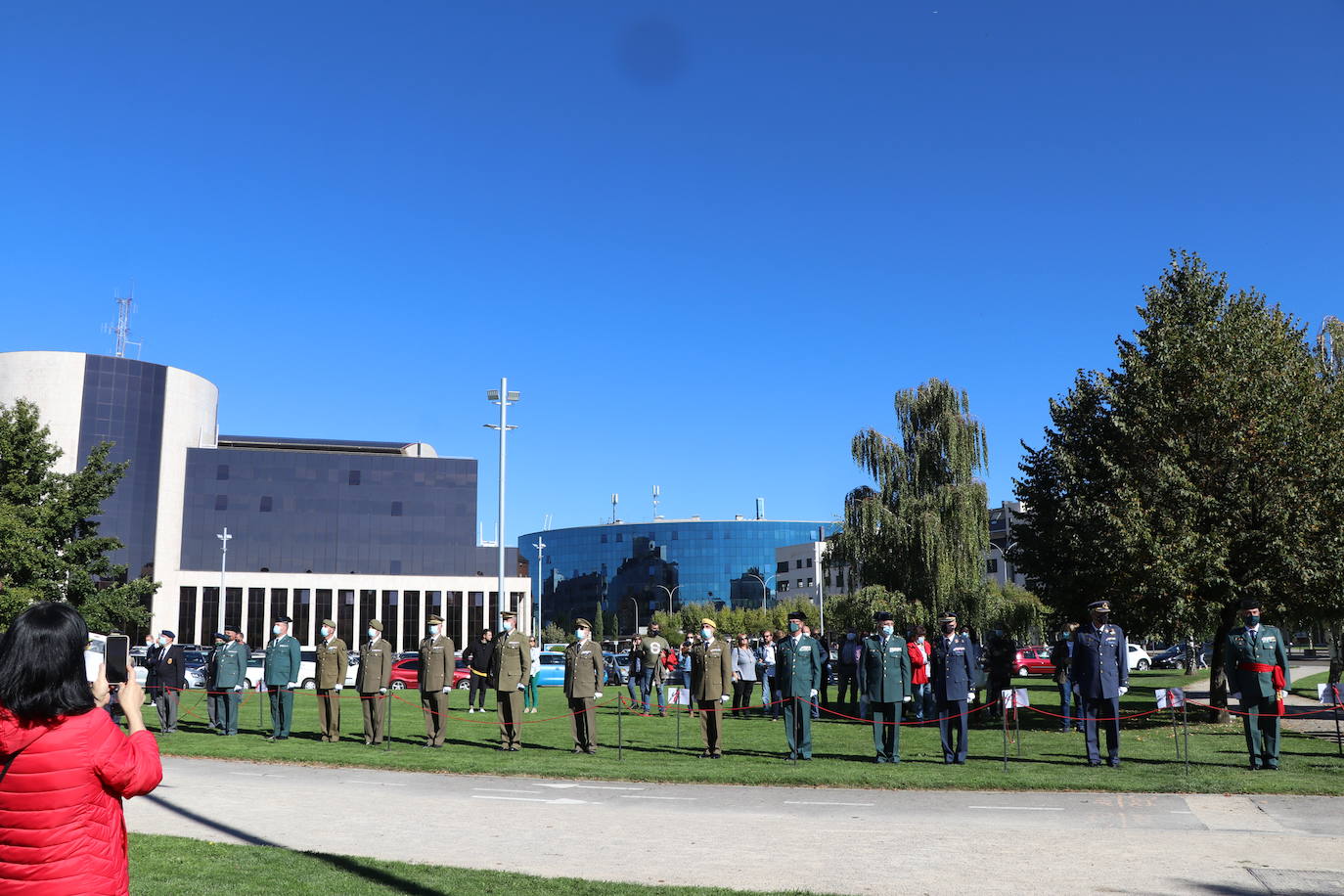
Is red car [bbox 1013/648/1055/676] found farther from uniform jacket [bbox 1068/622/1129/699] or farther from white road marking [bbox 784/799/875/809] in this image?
white road marking [bbox 784/799/875/809]

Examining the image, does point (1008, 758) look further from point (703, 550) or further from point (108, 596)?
point (703, 550)

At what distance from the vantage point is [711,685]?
15953 millimetres

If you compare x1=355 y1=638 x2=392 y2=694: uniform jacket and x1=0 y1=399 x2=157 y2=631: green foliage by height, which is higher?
x1=0 y1=399 x2=157 y2=631: green foliage

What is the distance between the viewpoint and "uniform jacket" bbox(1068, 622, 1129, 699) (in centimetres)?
1502

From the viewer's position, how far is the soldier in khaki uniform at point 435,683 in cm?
1788

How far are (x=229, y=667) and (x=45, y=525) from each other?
17.6 meters

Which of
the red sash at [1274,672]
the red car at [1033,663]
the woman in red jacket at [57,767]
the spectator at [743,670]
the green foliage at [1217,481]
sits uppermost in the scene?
the green foliage at [1217,481]

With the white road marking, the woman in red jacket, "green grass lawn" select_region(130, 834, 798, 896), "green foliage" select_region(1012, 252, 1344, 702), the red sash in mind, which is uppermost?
"green foliage" select_region(1012, 252, 1344, 702)

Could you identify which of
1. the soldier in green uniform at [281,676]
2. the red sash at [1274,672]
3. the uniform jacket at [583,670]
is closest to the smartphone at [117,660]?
the uniform jacket at [583,670]

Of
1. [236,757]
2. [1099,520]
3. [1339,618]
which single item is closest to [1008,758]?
[1099,520]

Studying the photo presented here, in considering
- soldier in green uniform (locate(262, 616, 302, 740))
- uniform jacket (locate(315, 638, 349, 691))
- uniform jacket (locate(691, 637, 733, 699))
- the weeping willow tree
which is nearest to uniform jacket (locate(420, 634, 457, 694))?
uniform jacket (locate(315, 638, 349, 691))

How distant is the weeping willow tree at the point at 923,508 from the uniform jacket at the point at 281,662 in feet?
80.6

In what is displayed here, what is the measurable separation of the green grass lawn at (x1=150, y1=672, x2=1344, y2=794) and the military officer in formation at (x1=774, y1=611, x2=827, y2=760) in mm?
363

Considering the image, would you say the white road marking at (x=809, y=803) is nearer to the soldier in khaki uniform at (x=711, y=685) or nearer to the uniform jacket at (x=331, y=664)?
the soldier in khaki uniform at (x=711, y=685)
